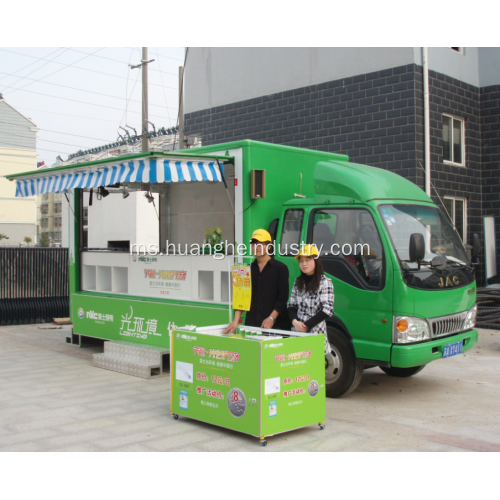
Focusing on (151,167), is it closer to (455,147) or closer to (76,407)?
(76,407)

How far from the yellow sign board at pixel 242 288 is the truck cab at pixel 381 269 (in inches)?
44.4

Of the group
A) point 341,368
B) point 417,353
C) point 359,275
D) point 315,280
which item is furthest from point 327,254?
point 417,353

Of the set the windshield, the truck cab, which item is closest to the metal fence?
the truck cab

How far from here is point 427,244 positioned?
23.2 ft

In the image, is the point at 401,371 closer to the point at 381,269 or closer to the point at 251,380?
the point at 381,269

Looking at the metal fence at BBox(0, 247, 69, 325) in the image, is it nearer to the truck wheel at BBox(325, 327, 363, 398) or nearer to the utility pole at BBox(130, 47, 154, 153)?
the utility pole at BBox(130, 47, 154, 153)

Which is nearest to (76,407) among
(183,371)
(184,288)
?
(183,371)

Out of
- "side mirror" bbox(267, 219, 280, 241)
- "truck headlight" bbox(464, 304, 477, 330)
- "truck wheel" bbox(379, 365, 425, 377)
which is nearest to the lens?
"truck headlight" bbox(464, 304, 477, 330)

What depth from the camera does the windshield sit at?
21.9 feet

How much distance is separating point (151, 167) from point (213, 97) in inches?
420

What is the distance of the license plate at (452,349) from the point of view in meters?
6.82

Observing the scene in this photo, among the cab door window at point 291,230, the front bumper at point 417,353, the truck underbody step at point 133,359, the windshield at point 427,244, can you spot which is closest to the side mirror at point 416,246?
the windshield at point 427,244

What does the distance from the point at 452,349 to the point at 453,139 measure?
341 inches

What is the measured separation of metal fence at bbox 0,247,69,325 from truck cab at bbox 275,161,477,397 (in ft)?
29.2
